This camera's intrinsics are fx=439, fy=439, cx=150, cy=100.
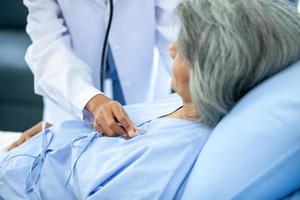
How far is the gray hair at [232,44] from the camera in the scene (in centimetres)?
91

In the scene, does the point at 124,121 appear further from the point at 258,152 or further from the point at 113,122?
the point at 258,152

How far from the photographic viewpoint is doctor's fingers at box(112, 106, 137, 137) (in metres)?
1.13

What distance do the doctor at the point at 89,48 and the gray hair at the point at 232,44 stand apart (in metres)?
0.37

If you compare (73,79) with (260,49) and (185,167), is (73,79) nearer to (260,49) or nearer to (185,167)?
(185,167)

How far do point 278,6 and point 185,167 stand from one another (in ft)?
1.33

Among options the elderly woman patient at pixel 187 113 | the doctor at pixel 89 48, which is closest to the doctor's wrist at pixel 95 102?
the doctor at pixel 89 48

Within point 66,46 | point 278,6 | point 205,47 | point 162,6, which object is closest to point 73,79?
point 66,46

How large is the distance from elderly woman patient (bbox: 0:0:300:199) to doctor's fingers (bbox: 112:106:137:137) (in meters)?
0.02

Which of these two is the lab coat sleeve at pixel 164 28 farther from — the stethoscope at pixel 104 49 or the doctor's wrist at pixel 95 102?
the doctor's wrist at pixel 95 102

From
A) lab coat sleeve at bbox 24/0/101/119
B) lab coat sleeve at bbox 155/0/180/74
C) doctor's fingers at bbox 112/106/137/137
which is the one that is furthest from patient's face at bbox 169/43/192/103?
lab coat sleeve at bbox 155/0/180/74

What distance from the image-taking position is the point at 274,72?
0.96m

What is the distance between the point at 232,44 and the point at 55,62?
672mm

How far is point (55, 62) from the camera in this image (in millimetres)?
1388

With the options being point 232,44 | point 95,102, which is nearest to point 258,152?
point 232,44
